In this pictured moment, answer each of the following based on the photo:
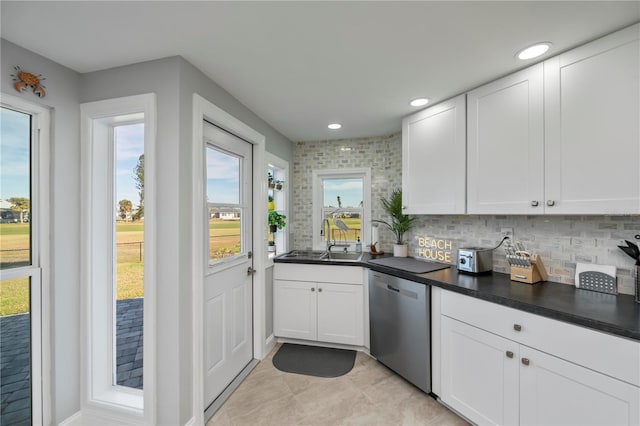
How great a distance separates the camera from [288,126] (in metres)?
2.95

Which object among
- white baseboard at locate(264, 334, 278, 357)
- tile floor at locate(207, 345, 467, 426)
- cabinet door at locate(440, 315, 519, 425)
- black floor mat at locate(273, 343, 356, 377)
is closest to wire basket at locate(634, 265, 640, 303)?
cabinet door at locate(440, 315, 519, 425)

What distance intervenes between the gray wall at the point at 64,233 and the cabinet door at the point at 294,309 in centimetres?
162

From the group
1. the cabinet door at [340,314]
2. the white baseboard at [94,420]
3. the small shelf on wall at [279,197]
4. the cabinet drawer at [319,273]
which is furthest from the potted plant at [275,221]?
the white baseboard at [94,420]

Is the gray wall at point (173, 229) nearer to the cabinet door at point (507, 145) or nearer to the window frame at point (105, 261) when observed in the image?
the window frame at point (105, 261)

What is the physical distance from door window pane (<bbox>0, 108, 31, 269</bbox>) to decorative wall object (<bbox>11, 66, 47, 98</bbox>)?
17 centimetres

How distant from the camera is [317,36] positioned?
1.43m

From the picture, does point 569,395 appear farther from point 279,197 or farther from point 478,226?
point 279,197

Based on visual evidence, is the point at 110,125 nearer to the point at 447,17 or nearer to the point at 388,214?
the point at 447,17

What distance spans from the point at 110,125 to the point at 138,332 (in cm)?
148

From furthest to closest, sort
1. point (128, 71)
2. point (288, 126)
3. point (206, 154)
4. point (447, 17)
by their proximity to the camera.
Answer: point (288, 126)
point (206, 154)
point (128, 71)
point (447, 17)

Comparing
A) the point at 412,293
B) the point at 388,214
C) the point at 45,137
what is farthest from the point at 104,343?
the point at 388,214

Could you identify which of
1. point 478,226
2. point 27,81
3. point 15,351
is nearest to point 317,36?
point 27,81

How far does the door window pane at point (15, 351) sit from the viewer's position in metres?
1.55

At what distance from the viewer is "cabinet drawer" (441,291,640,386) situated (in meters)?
1.14
